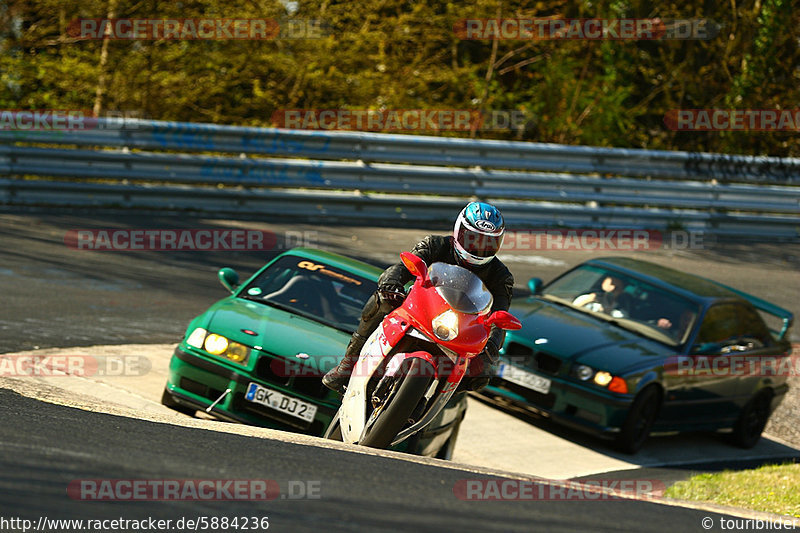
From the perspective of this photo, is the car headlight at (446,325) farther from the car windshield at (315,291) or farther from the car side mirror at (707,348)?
the car side mirror at (707,348)

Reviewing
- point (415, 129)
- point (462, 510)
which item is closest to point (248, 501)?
point (462, 510)

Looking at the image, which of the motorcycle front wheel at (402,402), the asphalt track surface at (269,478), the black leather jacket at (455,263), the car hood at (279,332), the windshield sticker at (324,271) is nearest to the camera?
the asphalt track surface at (269,478)

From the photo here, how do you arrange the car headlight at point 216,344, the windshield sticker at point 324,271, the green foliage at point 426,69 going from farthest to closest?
the green foliage at point 426,69
the windshield sticker at point 324,271
the car headlight at point 216,344

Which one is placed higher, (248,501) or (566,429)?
(248,501)

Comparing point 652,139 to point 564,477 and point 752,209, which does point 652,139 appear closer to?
point 752,209

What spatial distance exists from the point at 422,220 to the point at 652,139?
22.1 ft

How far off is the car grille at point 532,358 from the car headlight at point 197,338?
3.18m

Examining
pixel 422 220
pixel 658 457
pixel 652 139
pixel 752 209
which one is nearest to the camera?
pixel 658 457

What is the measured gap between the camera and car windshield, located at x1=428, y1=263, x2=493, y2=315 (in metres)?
5.70

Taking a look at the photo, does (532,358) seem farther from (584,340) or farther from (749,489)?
(749,489)

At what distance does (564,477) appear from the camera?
8.09 m

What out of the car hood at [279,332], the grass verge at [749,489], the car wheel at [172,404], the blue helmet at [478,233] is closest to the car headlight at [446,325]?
the blue helmet at [478,233]

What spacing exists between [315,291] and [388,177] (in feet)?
28.6

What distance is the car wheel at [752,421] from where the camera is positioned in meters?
10.4
